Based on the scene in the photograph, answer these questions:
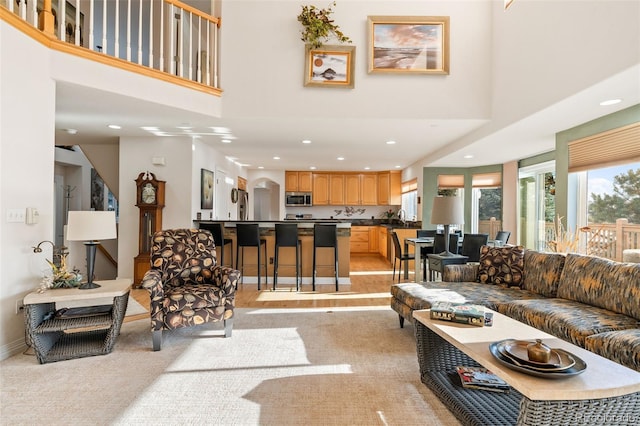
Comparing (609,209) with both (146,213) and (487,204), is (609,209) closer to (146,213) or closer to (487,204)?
(487,204)

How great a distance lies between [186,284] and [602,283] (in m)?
3.57

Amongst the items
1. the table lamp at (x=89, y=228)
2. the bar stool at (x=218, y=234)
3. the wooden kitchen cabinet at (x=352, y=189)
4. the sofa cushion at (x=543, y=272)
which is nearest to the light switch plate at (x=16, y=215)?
the table lamp at (x=89, y=228)

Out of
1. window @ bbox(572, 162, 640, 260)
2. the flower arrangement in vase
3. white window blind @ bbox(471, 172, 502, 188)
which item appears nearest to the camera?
the flower arrangement in vase

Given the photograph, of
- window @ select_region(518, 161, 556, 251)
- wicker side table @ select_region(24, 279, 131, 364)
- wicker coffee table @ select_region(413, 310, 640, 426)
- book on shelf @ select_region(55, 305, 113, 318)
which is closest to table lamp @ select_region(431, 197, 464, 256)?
wicker coffee table @ select_region(413, 310, 640, 426)

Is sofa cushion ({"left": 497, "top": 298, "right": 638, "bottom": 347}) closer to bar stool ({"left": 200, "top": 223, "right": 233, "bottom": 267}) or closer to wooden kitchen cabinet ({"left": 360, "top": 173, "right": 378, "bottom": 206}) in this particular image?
bar stool ({"left": 200, "top": 223, "right": 233, "bottom": 267})

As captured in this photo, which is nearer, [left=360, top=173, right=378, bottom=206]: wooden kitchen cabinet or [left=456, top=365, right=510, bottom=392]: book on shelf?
[left=456, top=365, right=510, bottom=392]: book on shelf

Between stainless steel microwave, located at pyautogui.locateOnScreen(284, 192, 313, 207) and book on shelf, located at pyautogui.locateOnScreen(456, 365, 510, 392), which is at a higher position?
stainless steel microwave, located at pyautogui.locateOnScreen(284, 192, 313, 207)

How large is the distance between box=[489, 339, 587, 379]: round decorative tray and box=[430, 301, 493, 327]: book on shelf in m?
0.42

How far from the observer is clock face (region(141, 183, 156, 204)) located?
5.55 metres

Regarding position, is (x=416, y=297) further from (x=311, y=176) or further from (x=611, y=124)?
(x=311, y=176)

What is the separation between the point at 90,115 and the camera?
14.9ft

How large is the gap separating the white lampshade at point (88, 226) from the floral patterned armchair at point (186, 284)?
0.50 m

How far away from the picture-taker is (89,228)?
119 inches

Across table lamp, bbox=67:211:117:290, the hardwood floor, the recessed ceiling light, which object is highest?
the recessed ceiling light
